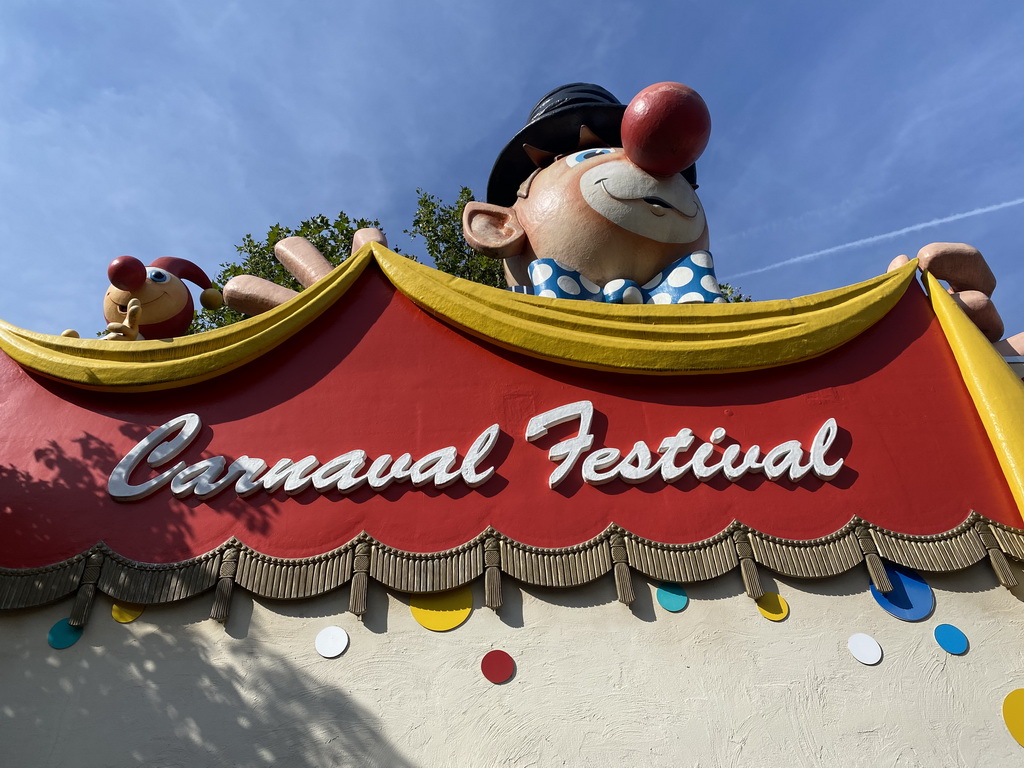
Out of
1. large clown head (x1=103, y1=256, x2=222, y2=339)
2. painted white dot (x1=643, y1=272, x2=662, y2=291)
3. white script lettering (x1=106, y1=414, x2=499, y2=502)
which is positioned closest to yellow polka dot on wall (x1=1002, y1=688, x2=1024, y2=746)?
white script lettering (x1=106, y1=414, x2=499, y2=502)

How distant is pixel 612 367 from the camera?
5.11 metres

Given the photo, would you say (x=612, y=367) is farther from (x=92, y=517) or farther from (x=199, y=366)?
(x=92, y=517)

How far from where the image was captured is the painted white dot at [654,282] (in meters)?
6.31

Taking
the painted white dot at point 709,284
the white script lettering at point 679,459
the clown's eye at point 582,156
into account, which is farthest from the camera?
the clown's eye at point 582,156

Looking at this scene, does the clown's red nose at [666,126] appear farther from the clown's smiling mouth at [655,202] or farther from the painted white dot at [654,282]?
the painted white dot at [654,282]

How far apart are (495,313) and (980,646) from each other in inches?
139

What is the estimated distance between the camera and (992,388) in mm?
5047

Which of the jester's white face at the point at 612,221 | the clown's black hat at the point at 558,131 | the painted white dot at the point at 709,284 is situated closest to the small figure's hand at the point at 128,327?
the jester's white face at the point at 612,221

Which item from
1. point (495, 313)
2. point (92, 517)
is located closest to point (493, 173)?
point (495, 313)

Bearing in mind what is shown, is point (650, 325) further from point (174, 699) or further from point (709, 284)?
point (174, 699)

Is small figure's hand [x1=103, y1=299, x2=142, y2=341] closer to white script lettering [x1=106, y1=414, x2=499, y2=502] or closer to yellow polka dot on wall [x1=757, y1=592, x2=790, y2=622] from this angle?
white script lettering [x1=106, y1=414, x2=499, y2=502]

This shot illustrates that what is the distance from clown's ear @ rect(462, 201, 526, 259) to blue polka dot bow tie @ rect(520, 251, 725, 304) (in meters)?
0.47

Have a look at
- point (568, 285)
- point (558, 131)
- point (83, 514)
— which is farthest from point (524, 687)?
point (558, 131)

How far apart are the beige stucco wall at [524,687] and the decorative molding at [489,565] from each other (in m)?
0.11
